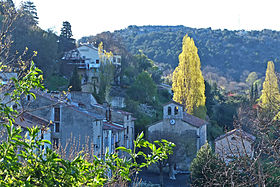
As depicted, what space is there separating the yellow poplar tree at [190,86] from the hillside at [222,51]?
212 feet

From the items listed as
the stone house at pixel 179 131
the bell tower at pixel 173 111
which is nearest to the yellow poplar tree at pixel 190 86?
the stone house at pixel 179 131

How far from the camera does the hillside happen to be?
11825 centimetres

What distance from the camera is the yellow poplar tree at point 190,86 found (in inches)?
1735

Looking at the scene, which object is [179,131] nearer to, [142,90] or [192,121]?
[192,121]

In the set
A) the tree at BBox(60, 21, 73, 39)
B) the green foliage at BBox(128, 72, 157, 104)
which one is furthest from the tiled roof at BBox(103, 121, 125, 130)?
the tree at BBox(60, 21, 73, 39)

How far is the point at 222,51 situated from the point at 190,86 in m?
90.6

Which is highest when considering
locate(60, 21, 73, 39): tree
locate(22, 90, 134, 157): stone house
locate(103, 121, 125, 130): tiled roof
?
locate(60, 21, 73, 39): tree

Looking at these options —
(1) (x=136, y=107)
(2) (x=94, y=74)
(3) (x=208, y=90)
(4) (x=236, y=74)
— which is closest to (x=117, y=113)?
(1) (x=136, y=107)

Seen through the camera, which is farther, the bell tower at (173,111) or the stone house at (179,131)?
the bell tower at (173,111)

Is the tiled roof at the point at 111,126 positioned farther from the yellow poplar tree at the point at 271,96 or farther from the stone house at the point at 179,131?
the yellow poplar tree at the point at 271,96

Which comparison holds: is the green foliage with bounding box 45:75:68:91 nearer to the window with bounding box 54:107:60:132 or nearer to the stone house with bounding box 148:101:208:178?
the stone house with bounding box 148:101:208:178

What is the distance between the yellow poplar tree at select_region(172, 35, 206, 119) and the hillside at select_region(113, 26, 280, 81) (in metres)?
64.6

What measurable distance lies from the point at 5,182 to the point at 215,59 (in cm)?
12431

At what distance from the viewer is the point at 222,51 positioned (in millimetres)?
131875
